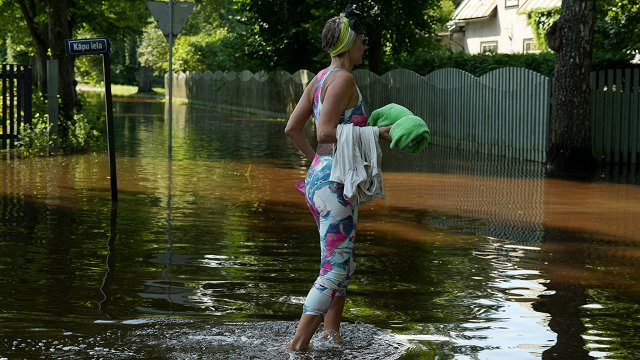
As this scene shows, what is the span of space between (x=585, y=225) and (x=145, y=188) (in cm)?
556

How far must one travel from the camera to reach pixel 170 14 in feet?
58.9

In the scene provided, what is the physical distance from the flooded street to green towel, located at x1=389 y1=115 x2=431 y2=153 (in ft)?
3.77

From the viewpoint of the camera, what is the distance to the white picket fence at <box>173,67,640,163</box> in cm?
1877

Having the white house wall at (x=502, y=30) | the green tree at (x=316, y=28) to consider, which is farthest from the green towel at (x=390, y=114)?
the white house wall at (x=502, y=30)

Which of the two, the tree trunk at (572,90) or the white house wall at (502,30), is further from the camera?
the white house wall at (502,30)

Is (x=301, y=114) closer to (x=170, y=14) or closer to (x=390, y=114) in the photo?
(x=390, y=114)

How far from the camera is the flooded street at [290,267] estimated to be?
6422 mm

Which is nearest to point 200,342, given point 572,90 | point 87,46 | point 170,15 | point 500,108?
point 87,46

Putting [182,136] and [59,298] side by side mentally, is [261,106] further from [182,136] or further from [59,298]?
[59,298]

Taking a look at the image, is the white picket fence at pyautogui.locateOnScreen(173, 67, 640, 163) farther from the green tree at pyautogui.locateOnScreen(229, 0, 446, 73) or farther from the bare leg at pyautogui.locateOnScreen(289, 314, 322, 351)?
the bare leg at pyautogui.locateOnScreen(289, 314, 322, 351)

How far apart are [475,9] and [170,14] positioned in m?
32.6

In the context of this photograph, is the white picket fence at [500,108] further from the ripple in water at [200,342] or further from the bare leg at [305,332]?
the bare leg at [305,332]

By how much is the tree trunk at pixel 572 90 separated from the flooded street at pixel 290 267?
114 cm

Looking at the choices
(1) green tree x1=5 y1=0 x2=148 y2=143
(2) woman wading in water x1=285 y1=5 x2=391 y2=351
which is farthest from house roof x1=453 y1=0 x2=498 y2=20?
(2) woman wading in water x1=285 y1=5 x2=391 y2=351
